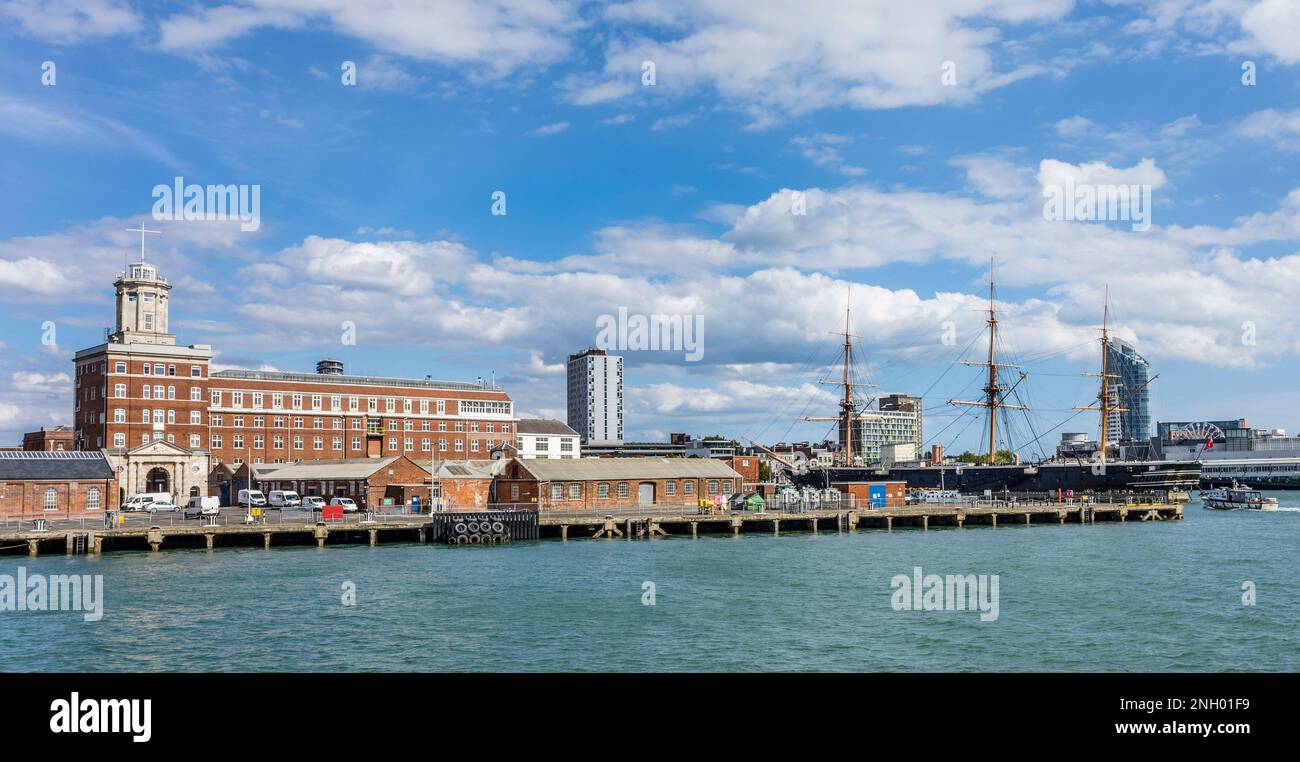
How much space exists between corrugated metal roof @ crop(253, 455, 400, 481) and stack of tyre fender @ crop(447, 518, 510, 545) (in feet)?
63.1

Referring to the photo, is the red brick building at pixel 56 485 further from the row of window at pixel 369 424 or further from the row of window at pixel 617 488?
the row of window at pixel 369 424

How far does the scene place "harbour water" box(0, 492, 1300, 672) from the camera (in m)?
27.6

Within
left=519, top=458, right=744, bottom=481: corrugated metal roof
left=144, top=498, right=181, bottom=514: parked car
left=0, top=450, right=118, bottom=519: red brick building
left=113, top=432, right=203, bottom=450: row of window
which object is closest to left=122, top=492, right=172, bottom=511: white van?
left=144, top=498, right=181, bottom=514: parked car

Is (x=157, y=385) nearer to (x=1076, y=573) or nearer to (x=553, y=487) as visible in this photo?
(x=553, y=487)

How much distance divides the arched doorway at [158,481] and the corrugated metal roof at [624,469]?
3689cm

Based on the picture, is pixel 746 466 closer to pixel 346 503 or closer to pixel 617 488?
pixel 617 488

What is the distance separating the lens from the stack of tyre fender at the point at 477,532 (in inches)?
2452

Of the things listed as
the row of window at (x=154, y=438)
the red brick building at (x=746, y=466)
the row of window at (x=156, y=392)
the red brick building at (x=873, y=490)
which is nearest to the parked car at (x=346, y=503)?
the row of window at (x=154, y=438)

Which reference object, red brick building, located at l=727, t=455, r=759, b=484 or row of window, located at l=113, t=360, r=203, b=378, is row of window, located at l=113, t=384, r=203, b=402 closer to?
row of window, located at l=113, t=360, r=203, b=378

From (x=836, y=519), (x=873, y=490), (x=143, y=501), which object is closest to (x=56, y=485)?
(x=143, y=501)

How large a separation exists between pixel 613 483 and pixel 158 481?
44981 mm

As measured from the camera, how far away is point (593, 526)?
A: 69125 mm
